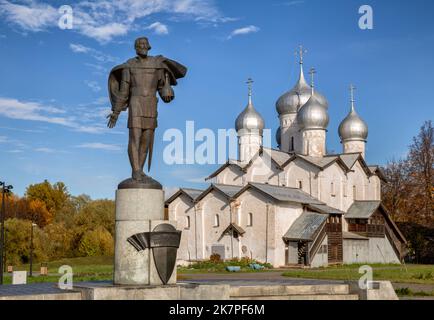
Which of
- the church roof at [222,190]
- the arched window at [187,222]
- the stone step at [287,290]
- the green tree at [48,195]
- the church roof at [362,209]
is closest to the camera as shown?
the stone step at [287,290]

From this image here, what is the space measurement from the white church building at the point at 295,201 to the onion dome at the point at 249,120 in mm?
89

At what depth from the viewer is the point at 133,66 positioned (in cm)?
1102

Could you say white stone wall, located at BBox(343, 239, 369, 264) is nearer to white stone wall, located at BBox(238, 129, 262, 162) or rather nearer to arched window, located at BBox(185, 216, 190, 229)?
arched window, located at BBox(185, 216, 190, 229)

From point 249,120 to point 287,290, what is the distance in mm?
39842

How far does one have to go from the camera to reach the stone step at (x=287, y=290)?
34.4 feet

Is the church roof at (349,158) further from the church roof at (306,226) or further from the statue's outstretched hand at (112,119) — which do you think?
the statue's outstretched hand at (112,119)

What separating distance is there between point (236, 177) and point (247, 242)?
32.7 ft

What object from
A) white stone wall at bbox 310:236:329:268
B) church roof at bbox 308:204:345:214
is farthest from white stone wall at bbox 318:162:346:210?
white stone wall at bbox 310:236:329:268

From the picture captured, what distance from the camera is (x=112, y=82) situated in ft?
37.0

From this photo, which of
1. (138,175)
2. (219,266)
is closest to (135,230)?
(138,175)

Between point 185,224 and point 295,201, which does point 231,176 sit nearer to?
point 185,224

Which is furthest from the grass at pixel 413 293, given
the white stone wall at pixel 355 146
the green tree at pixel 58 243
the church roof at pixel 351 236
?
the green tree at pixel 58 243

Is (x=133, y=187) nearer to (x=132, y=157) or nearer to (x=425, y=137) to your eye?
(x=132, y=157)
